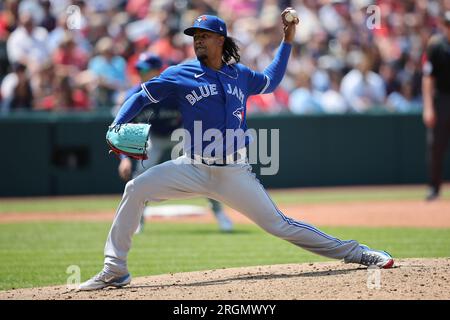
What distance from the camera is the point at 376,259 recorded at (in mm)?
7270

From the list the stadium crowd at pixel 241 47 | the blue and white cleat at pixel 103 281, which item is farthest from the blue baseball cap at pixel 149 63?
the blue and white cleat at pixel 103 281

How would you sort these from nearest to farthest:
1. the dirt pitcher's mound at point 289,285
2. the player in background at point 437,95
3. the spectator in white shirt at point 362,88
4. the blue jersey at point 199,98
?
the dirt pitcher's mound at point 289,285
the blue jersey at point 199,98
the player in background at point 437,95
the spectator in white shirt at point 362,88

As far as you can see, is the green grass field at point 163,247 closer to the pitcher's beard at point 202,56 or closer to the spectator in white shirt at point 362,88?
the pitcher's beard at point 202,56

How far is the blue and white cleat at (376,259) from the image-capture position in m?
7.25

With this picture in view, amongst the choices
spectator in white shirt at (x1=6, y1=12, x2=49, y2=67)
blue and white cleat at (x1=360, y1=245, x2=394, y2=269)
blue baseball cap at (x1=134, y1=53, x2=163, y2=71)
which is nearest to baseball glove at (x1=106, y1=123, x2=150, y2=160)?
blue and white cleat at (x1=360, y1=245, x2=394, y2=269)

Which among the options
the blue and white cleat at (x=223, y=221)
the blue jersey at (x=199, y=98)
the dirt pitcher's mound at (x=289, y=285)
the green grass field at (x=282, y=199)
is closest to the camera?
the dirt pitcher's mound at (x=289, y=285)

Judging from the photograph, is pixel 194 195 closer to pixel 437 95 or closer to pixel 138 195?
pixel 138 195

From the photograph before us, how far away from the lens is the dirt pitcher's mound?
20.7ft

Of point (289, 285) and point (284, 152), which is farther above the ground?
point (284, 152)

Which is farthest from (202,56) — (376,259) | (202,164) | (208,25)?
(376,259)

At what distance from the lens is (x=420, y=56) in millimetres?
19438

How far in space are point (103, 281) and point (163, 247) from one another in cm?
338
